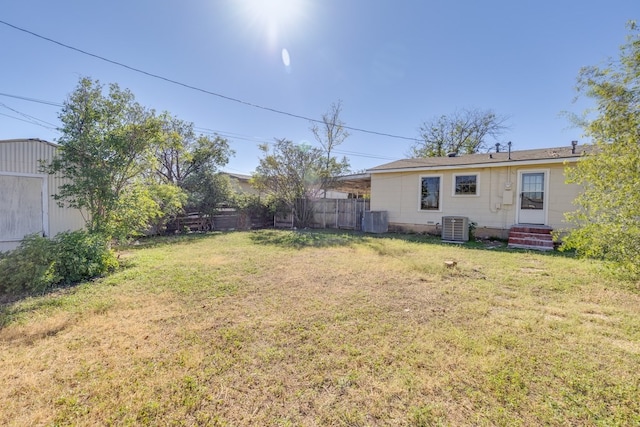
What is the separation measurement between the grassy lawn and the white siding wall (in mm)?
4926

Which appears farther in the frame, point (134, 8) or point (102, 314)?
point (134, 8)

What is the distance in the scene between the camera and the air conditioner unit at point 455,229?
953cm

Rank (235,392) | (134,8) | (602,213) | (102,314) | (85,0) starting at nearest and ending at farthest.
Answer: (235,392), (602,213), (102,314), (85,0), (134,8)

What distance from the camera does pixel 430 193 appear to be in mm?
11359

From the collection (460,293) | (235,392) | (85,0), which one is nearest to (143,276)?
(235,392)

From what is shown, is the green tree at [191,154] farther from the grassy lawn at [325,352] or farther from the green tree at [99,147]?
the grassy lawn at [325,352]

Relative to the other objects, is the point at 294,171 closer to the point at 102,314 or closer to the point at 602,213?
the point at 102,314

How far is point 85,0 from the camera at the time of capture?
5844 millimetres

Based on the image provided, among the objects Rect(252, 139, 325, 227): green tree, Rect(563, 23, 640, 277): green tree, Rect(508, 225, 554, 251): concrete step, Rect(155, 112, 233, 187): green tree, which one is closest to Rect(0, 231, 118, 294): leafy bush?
Rect(563, 23, 640, 277): green tree

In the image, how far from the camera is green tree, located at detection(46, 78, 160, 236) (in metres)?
5.64

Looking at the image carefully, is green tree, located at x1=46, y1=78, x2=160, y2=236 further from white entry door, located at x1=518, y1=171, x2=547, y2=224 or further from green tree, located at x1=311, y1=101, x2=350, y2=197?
green tree, located at x1=311, y1=101, x2=350, y2=197

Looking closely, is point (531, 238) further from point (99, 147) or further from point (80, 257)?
point (99, 147)

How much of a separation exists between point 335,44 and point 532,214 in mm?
8783

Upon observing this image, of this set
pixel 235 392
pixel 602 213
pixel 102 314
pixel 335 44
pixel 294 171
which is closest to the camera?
pixel 235 392
